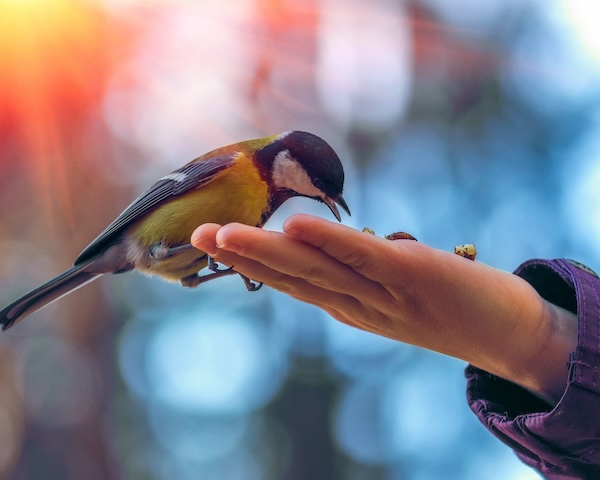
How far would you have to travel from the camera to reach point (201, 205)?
213 cm

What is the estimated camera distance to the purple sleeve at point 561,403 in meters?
1.53

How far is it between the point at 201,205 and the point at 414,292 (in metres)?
0.78

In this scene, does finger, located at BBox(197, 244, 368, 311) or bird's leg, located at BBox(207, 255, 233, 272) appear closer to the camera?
finger, located at BBox(197, 244, 368, 311)

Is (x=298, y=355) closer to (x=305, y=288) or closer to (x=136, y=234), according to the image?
(x=136, y=234)

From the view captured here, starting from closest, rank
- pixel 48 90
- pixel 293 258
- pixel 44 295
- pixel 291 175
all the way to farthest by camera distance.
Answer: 1. pixel 293 258
2. pixel 291 175
3. pixel 44 295
4. pixel 48 90

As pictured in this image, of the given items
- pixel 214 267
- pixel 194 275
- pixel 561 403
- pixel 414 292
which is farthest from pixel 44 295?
pixel 561 403

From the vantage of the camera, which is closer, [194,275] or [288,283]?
[288,283]

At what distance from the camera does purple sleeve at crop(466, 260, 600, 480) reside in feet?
5.01

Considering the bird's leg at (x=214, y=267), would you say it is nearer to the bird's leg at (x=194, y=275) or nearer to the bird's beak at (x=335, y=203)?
the bird's leg at (x=194, y=275)

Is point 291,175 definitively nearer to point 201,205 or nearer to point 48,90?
point 201,205

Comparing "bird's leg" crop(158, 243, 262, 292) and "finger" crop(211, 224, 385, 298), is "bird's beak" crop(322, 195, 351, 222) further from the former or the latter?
"finger" crop(211, 224, 385, 298)

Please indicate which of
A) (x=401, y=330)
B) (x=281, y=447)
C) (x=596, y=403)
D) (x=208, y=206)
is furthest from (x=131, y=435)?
(x=596, y=403)

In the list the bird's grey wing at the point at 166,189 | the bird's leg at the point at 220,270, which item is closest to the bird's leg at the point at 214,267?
the bird's leg at the point at 220,270

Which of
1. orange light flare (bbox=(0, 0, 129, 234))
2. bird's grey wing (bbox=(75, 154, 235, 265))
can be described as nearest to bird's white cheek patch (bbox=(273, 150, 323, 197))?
bird's grey wing (bbox=(75, 154, 235, 265))
